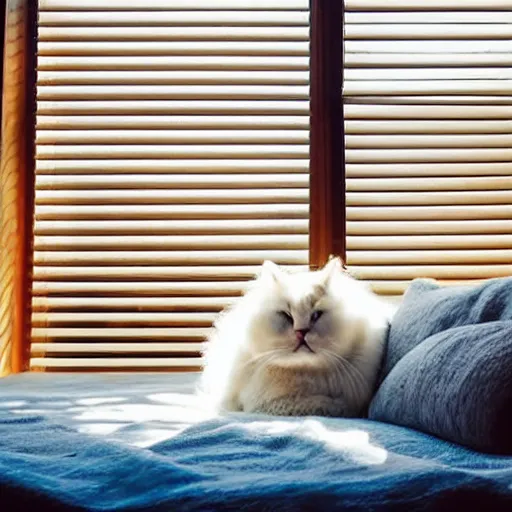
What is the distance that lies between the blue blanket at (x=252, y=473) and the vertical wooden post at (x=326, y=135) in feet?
4.88

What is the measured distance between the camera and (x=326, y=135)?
2.54 meters

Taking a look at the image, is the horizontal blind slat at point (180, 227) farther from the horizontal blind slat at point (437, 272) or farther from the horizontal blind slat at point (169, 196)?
the horizontal blind slat at point (437, 272)

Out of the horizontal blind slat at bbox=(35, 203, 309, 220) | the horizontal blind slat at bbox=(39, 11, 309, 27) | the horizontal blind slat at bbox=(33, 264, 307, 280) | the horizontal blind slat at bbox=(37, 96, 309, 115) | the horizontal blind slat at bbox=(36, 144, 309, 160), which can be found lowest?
the horizontal blind slat at bbox=(33, 264, 307, 280)

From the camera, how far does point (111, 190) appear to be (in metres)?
2.54

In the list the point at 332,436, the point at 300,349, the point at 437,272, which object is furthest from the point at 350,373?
the point at 437,272

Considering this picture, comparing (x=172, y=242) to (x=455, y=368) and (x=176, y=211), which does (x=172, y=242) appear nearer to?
(x=176, y=211)

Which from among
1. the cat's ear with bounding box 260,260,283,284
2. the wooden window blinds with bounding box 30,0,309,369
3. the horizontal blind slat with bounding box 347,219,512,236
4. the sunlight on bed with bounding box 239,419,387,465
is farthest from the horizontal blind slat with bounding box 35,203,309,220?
the sunlight on bed with bounding box 239,419,387,465

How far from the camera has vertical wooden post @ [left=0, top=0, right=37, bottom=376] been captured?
8.23ft

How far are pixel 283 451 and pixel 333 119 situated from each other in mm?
1810

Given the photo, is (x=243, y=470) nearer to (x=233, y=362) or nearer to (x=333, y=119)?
(x=233, y=362)

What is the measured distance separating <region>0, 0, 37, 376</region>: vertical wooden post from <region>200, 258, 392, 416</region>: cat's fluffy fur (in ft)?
3.80

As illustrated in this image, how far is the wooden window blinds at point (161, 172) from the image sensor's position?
2.51m

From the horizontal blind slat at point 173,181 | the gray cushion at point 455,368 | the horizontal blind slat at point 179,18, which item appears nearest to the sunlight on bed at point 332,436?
the gray cushion at point 455,368

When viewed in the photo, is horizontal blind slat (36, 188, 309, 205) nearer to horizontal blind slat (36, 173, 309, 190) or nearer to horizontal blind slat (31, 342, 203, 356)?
horizontal blind slat (36, 173, 309, 190)
